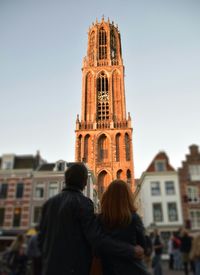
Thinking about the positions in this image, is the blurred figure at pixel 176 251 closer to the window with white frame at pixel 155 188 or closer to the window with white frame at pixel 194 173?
the window with white frame at pixel 155 188

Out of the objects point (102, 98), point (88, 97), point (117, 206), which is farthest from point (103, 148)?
point (117, 206)

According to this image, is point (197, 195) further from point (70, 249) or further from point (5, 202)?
point (70, 249)

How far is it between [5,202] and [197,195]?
4.95 m

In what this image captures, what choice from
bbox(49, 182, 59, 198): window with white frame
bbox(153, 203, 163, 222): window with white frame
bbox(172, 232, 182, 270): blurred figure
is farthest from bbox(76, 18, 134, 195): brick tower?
bbox(49, 182, 59, 198): window with white frame

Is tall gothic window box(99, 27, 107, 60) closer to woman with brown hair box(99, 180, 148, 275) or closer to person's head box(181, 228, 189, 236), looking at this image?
person's head box(181, 228, 189, 236)

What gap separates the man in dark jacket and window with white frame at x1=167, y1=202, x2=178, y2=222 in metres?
5.34

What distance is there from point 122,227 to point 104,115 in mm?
34328

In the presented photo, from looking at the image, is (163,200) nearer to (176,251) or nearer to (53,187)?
(176,251)

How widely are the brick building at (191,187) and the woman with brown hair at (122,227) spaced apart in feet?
15.0

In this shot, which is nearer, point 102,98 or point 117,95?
point 117,95

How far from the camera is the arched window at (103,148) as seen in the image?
3253cm

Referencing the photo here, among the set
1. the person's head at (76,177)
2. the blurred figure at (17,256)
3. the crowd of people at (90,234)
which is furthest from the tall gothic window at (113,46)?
the crowd of people at (90,234)

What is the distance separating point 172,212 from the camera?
6.91 meters

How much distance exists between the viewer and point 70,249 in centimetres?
183
